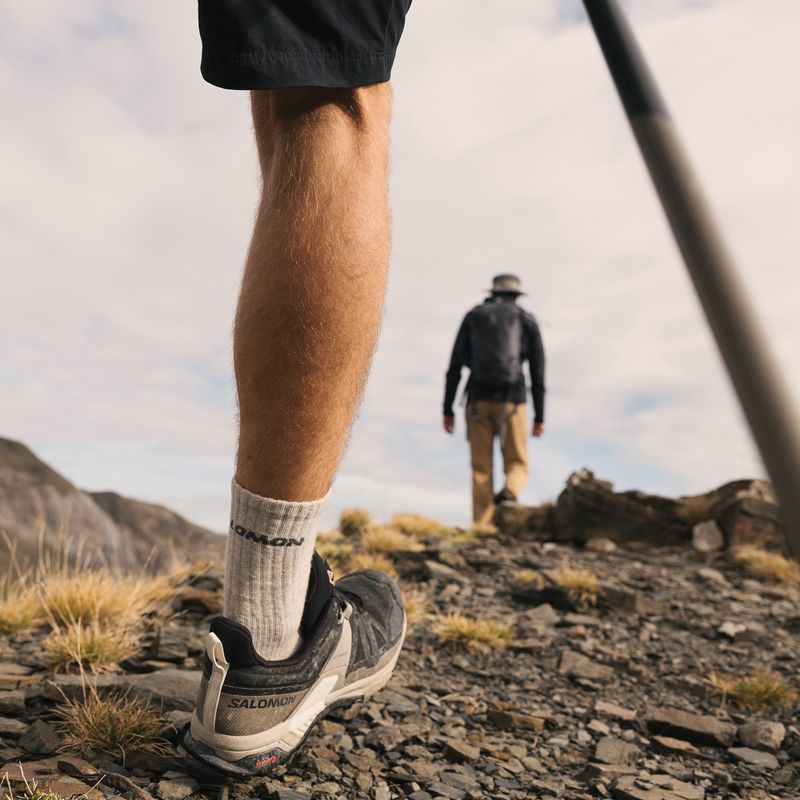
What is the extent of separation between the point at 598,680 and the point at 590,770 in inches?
48.7

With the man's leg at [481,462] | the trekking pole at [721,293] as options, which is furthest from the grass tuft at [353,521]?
the trekking pole at [721,293]

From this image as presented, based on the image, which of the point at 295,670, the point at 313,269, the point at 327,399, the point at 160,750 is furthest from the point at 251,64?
the point at 160,750

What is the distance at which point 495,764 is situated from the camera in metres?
2.51

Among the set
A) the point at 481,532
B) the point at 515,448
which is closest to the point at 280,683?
the point at 481,532

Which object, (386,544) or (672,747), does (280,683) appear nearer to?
(672,747)

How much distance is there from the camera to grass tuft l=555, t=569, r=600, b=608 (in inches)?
204

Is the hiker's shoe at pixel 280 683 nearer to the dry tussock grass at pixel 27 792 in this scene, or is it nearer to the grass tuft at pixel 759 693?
the dry tussock grass at pixel 27 792

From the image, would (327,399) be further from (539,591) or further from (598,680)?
(539,591)

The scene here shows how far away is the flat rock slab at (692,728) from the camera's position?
9.97ft

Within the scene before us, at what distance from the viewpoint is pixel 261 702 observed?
200cm

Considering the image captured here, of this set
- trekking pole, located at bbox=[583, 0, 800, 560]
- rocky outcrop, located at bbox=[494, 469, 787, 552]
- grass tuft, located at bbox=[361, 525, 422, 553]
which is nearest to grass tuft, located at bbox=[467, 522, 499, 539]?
rocky outcrop, located at bbox=[494, 469, 787, 552]

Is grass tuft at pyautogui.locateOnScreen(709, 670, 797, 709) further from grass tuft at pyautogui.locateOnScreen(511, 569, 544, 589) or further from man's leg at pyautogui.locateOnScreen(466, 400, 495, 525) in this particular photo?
man's leg at pyautogui.locateOnScreen(466, 400, 495, 525)

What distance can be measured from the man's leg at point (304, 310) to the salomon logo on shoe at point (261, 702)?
32cm

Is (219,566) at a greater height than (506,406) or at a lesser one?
lesser
